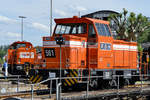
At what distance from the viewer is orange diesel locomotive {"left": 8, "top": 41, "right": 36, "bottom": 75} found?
81.8 feet

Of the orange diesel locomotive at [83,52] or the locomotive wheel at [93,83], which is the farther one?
the locomotive wheel at [93,83]

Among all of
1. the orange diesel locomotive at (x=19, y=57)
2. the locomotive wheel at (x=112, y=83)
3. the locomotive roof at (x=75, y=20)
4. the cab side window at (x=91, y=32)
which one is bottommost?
the locomotive wheel at (x=112, y=83)

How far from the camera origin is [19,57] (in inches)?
995

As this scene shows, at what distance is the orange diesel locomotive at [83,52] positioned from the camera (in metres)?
13.6

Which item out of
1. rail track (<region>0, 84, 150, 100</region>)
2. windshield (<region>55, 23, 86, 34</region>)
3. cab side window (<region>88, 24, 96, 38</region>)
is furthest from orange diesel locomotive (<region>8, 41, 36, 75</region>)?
rail track (<region>0, 84, 150, 100</region>)

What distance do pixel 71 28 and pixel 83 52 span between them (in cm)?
158

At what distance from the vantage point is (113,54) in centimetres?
1535

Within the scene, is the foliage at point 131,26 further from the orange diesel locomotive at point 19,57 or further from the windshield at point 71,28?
the windshield at point 71,28

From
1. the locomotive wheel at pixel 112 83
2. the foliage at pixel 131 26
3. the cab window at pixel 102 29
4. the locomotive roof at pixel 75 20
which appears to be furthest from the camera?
the foliage at pixel 131 26

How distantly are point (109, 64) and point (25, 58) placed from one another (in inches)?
472

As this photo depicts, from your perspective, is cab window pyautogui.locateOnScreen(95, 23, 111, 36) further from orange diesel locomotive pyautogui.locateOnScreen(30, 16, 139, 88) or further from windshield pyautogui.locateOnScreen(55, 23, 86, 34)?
windshield pyautogui.locateOnScreen(55, 23, 86, 34)

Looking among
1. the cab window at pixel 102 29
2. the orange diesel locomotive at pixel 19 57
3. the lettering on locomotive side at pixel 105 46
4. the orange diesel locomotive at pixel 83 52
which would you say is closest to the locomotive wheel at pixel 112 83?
the orange diesel locomotive at pixel 83 52

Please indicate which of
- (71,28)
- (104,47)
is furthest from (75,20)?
(104,47)

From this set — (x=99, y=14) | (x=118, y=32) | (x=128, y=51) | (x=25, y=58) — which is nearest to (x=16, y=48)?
(x=25, y=58)
